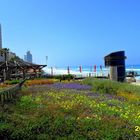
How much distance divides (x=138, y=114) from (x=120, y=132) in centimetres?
356

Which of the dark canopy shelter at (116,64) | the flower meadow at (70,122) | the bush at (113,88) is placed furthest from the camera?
the dark canopy shelter at (116,64)

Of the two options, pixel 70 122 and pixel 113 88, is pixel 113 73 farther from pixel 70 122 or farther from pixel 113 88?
pixel 70 122

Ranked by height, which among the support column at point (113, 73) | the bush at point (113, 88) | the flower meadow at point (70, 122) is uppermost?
the support column at point (113, 73)

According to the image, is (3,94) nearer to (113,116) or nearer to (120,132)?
(113,116)

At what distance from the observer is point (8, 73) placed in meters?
46.4

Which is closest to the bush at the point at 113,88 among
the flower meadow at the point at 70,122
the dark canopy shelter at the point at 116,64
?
the flower meadow at the point at 70,122

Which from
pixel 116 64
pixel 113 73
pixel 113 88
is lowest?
pixel 113 88

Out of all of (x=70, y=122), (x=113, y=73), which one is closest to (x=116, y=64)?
(x=113, y=73)

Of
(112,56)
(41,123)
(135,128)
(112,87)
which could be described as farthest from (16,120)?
(112,56)

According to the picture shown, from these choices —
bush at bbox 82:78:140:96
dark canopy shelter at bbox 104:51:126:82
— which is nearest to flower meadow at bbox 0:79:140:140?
bush at bbox 82:78:140:96

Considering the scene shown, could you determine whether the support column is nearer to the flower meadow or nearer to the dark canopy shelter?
the dark canopy shelter

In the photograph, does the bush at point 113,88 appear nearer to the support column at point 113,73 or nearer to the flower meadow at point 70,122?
the flower meadow at point 70,122

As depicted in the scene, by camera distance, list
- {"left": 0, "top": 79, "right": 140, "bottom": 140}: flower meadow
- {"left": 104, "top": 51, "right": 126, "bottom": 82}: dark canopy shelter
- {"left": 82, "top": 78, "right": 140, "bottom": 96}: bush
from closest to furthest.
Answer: {"left": 0, "top": 79, "right": 140, "bottom": 140}: flower meadow, {"left": 82, "top": 78, "right": 140, "bottom": 96}: bush, {"left": 104, "top": 51, "right": 126, "bottom": 82}: dark canopy shelter

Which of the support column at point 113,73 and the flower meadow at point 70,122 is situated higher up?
the support column at point 113,73
